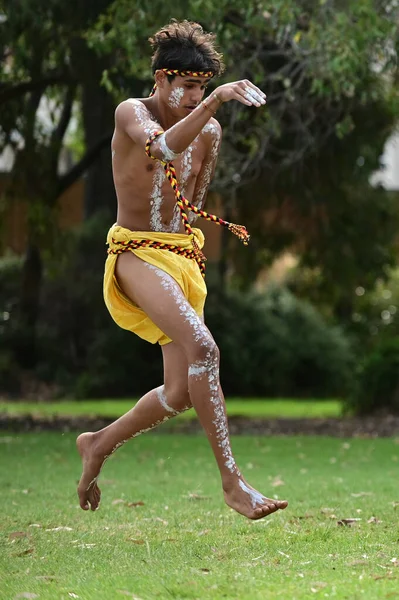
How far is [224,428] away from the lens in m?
5.41

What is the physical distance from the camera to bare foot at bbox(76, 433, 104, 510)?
19.8 ft

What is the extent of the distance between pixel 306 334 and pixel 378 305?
13.9 feet

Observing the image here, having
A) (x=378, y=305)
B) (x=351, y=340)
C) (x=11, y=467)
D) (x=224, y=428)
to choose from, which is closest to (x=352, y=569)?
(x=224, y=428)

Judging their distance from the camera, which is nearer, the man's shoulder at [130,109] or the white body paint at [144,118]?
the white body paint at [144,118]

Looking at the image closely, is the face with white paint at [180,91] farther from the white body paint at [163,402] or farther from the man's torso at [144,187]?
the white body paint at [163,402]

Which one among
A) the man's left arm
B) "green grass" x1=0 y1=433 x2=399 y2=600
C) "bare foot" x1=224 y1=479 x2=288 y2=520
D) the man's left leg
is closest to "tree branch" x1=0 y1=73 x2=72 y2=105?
→ "green grass" x1=0 y1=433 x2=399 y2=600

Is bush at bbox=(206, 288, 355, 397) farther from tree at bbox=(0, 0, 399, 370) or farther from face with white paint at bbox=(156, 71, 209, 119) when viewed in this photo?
face with white paint at bbox=(156, 71, 209, 119)

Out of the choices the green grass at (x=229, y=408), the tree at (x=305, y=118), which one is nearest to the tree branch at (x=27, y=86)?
the tree at (x=305, y=118)

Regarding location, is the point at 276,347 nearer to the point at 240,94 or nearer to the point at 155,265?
the point at 155,265

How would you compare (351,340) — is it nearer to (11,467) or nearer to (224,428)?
(11,467)

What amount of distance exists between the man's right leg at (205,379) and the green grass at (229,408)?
36.6ft

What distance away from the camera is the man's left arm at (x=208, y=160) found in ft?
19.6

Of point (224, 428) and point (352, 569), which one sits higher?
point (224, 428)

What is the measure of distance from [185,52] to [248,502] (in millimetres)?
2137
